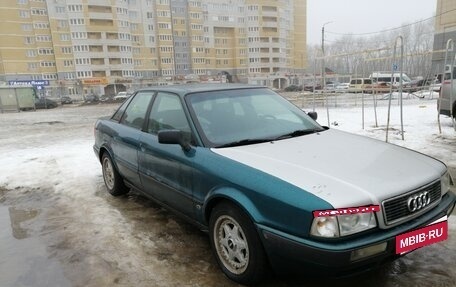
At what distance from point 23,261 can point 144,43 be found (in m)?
73.7

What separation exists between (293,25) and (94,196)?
297 ft

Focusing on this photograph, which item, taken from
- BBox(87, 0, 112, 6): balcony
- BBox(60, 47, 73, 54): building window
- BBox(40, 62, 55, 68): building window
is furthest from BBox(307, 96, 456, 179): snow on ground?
BBox(40, 62, 55, 68): building window

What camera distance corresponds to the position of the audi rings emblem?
2.47 m

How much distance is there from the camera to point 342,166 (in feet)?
8.75

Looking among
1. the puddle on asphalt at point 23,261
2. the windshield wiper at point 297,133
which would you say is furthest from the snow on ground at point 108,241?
the windshield wiper at point 297,133

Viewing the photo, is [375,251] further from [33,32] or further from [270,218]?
[33,32]

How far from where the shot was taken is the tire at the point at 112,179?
196 inches

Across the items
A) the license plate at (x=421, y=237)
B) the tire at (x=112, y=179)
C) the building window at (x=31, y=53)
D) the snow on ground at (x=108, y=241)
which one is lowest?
the snow on ground at (x=108, y=241)

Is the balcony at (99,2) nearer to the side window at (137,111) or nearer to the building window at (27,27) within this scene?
the building window at (27,27)

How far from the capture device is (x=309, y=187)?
2.38 m

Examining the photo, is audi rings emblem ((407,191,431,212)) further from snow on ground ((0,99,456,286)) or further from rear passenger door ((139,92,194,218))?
rear passenger door ((139,92,194,218))

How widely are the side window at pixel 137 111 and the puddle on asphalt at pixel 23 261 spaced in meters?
1.66

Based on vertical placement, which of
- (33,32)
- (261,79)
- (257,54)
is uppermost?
(33,32)

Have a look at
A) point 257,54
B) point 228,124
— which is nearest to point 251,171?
point 228,124
